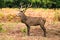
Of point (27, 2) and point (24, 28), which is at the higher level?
point (24, 28)

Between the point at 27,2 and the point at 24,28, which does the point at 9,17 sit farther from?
the point at 27,2

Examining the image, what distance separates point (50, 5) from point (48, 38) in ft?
66.6

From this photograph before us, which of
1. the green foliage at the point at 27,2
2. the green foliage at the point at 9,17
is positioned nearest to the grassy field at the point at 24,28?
the green foliage at the point at 9,17

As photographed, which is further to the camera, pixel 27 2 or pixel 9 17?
pixel 27 2

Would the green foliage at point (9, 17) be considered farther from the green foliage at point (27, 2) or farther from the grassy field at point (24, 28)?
the green foliage at point (27, 2)

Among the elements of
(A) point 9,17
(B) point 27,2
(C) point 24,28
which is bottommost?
(B) point 27,2

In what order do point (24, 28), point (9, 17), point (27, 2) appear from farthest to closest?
1. point (27, 2)
2. point (9, 17)
3. point (24, 28)

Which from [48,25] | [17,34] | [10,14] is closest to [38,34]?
[17,34]

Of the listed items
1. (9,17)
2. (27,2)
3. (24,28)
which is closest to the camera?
(24,28)

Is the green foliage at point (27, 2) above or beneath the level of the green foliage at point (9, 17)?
beneath

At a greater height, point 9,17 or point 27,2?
point 9,17

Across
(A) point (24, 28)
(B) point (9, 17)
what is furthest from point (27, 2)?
(A) point (24, 28)

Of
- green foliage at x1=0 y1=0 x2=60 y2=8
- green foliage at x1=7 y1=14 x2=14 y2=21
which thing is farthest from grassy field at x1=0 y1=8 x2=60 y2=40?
green foliage at x1=0 y1=0 x2=60 y2=8

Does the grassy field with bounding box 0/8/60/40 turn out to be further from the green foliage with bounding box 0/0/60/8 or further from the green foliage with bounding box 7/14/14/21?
the green foliage with bounding box 0/0/60/8
